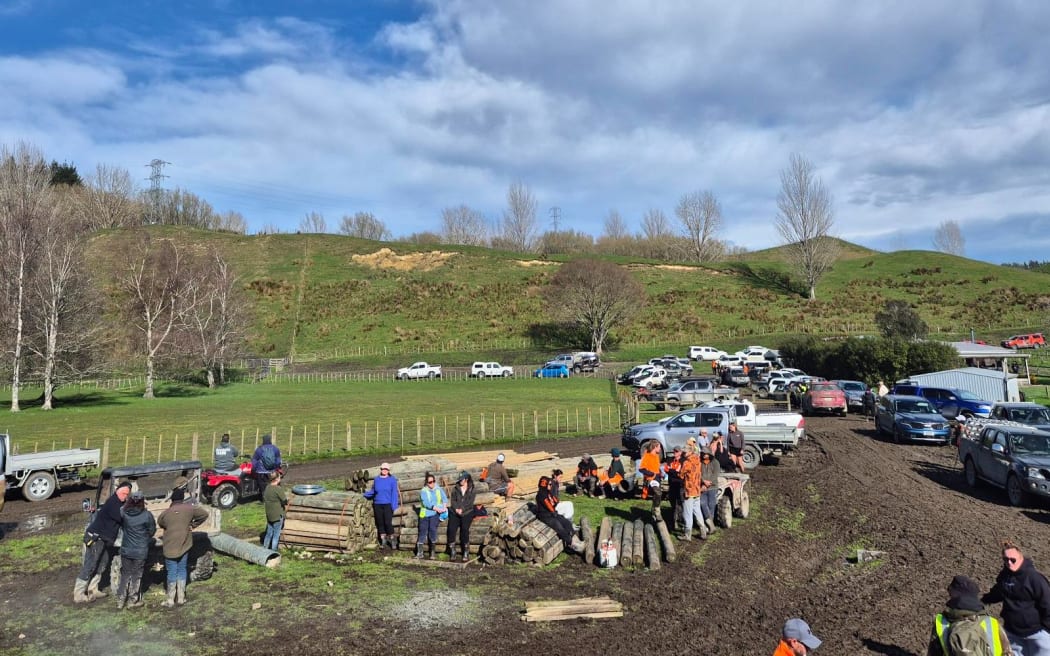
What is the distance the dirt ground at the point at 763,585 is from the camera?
9.72 metres

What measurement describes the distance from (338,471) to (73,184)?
5541 inches

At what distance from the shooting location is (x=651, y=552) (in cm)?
1354

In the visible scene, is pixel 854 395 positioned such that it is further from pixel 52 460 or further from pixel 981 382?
pixel 52 460

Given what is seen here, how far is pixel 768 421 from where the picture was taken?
26.4 meters

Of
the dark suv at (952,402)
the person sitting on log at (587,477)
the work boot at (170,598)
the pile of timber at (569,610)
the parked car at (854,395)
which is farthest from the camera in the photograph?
the parked car at (854,395)

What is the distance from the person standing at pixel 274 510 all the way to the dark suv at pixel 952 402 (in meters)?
28.2

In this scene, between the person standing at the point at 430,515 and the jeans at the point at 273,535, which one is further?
the person standing at the point at 430,515

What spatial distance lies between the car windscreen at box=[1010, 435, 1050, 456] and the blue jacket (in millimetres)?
15446

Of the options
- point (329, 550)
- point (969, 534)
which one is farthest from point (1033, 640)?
point (329, 550)

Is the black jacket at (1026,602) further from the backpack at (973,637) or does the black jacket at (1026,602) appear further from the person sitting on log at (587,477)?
the person sitting on log at (587,477)

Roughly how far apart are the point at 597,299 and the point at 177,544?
223ft

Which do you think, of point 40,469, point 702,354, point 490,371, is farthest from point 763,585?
point 702,354

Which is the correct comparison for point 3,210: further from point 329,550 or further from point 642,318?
point 642,318

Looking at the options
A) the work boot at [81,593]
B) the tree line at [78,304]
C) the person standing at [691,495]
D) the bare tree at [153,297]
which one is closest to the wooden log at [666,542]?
the person standing at [691,495]
